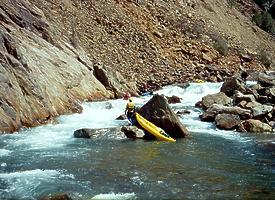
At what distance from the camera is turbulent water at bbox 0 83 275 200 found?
9.89m

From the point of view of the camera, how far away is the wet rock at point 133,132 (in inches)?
630

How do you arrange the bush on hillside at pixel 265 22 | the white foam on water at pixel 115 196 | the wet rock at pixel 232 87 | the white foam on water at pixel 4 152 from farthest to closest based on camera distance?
the bush on hillside at pixel 265 22, the wet rock at pixel 232 87, the white foam on water at pixel 4 152, the white foam on water at pixel 115 196

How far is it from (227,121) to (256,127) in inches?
43.8

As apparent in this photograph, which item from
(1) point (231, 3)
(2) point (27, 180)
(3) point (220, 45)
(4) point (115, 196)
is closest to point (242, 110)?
(4) point (115, 196)

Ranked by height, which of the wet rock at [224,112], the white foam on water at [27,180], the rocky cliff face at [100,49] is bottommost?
the white foam on water at [27,180]

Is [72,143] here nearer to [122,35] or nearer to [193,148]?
[193,148]

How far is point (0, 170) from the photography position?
37.3 feet

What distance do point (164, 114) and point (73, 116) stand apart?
4.89 meters

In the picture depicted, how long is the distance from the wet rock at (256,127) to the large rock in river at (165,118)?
2.70 meters

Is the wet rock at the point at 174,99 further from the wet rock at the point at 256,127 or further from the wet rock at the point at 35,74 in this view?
the wet rock at the point at 256,127

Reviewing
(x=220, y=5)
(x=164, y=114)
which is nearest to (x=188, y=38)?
(x=220, y=5)

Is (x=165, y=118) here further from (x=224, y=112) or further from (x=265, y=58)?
(x=265, y=58)

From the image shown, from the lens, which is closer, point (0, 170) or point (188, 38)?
point (0, 170)

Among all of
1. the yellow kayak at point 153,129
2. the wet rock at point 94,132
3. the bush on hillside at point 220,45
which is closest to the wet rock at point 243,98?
the yellow kayak at point 153,129
